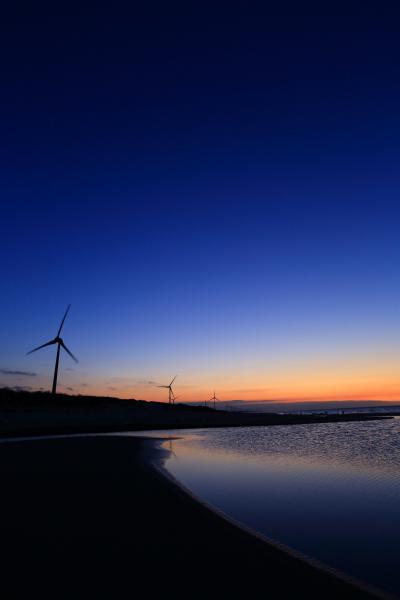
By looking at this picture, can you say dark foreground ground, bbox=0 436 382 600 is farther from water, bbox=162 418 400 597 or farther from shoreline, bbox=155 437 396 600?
water, bbox=162 418 400 597

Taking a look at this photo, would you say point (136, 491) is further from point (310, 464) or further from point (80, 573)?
point (310, 464)

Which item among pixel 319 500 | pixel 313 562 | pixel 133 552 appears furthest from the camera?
pixel 319 500

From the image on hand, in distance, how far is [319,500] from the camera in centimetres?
1461

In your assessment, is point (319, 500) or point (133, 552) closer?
point (133, 552)

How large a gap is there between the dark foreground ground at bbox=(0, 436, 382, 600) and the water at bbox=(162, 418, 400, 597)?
1.32 m

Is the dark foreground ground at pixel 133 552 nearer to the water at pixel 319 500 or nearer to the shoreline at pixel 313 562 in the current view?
the shoreline at pixel 313 562

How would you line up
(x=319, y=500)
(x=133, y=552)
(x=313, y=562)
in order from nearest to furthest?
(x=313, y=562)
(x=133, y=552)
(x=319, y=500)

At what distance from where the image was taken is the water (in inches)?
366

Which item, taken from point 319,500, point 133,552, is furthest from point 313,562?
point 319,500

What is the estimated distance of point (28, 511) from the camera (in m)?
11.5

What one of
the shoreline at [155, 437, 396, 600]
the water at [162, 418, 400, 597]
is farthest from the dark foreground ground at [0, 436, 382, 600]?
the water at [162, 418, 400, 597]

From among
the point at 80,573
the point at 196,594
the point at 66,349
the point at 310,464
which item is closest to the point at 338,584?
the point at 196,594

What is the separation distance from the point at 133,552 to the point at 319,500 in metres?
8.25

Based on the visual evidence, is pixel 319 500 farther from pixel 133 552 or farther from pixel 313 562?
pixel 133 552
